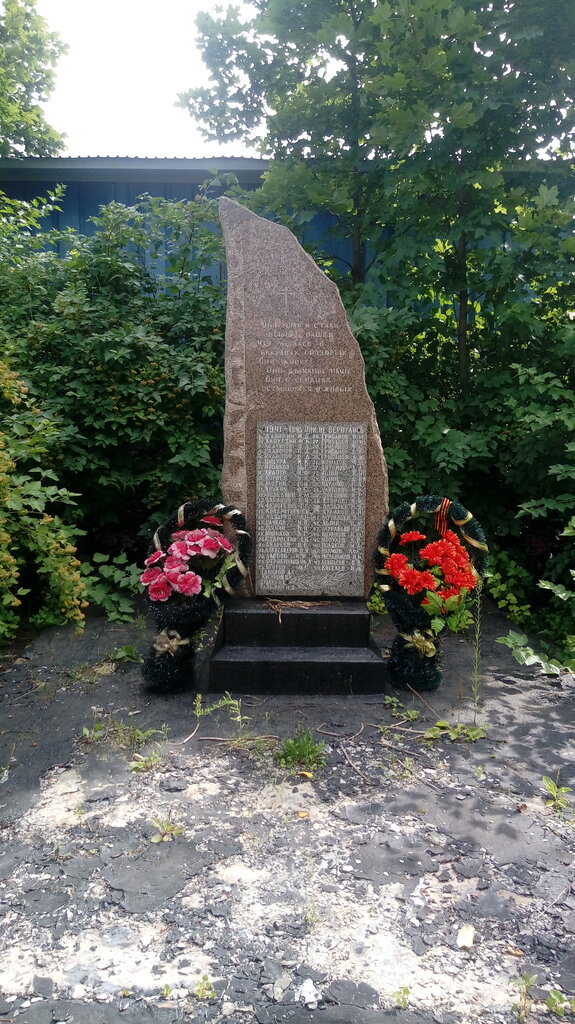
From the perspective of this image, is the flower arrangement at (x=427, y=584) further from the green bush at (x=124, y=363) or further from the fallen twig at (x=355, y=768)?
the green bush at (x=124, y=363)

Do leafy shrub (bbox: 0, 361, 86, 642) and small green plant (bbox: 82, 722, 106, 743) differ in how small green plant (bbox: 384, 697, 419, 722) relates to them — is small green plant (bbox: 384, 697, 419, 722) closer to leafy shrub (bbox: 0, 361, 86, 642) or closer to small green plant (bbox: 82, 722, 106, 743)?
small green plant (bbox: 82, 722, 106, 743)

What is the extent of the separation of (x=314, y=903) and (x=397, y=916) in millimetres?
243

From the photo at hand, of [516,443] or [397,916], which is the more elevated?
[516,443]

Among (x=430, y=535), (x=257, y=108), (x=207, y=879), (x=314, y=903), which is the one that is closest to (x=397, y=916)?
(x=314, y=903)

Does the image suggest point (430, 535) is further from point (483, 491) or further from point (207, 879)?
point (207, 879)

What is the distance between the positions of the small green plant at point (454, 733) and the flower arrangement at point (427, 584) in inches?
17.2

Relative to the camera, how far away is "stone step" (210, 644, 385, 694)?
3.55 meters

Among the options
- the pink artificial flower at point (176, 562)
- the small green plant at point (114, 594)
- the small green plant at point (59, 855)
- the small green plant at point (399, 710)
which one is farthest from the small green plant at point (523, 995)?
the small green plant at point (114, 594)

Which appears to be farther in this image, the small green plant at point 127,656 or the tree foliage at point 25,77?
the tree foliage at point 25,77

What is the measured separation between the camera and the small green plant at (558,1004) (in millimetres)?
1660

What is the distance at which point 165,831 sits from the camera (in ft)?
7.72

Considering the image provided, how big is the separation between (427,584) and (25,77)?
1362 centimetres

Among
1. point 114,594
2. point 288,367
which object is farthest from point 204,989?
point 114,594

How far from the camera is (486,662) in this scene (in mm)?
4160
